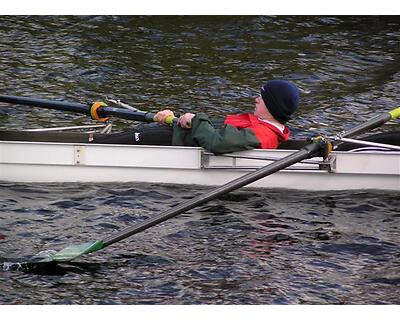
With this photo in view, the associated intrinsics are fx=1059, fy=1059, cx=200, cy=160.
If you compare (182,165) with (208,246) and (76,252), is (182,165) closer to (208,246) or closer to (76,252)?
(208,246)

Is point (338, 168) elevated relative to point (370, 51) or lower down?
lower down

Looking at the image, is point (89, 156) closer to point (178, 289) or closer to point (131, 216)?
point (131, 216)

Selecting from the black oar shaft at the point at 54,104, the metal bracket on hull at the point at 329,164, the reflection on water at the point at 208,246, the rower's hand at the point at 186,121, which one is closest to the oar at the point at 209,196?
the reflection on water at the point at 208,246

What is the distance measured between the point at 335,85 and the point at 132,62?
2.95 meters

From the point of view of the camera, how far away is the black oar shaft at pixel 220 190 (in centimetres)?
841

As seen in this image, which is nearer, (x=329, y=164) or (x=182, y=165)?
(x=329, y=164)

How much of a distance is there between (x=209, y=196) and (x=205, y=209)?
1.06m

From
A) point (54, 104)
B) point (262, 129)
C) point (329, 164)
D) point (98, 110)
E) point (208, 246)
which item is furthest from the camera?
point (54, 104)

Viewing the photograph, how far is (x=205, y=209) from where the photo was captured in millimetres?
9820

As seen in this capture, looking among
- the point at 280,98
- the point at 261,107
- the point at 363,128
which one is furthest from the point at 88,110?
the point at 363,128

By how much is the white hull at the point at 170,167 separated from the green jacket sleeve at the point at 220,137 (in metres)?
0.10

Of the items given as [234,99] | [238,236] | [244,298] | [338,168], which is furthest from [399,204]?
[234,99]

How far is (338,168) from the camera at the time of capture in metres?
9.85

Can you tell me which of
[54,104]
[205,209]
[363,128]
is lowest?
[205,209]
